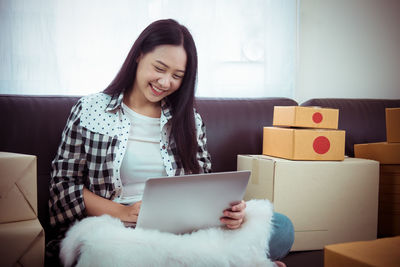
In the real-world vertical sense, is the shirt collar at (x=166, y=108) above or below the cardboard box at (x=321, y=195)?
above

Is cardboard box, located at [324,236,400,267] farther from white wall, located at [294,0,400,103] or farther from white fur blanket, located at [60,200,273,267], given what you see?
white wall, located at [294,0,400,103]

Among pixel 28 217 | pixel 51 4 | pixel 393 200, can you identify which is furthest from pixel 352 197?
pixel 51 4

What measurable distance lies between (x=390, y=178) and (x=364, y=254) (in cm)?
95

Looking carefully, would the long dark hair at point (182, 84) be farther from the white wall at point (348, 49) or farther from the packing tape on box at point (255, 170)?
the white wall at point (348, 49)

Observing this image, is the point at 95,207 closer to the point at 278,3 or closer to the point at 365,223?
the point at 365,223

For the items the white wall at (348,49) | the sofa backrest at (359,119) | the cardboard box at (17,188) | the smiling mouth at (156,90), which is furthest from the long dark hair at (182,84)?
the white wall at (348,49)

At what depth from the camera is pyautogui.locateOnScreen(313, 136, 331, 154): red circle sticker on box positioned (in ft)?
4.58

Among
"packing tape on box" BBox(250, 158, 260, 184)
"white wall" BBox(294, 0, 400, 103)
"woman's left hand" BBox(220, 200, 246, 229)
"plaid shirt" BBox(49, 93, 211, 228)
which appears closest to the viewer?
"woman's left hand" BBox(220, 200, 246, 229)

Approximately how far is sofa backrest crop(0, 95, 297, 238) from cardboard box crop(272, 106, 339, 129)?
18cm

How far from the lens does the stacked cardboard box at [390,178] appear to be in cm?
149

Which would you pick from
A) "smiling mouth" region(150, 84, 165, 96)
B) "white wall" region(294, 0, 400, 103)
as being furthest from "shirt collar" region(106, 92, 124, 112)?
"white wall" region(294, 0, 400, 103)

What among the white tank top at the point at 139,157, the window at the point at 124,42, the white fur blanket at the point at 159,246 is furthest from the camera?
the window at the point at 124,42

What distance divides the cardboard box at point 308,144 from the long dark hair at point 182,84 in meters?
0.36

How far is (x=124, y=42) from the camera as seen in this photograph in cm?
173
